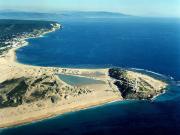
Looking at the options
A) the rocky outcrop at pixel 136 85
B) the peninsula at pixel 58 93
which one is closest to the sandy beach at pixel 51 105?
the peninsula at pixel 58 93

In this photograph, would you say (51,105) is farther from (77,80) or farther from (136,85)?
(136,85)

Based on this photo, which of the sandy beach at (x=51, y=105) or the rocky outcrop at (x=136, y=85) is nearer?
the sandy beach at (x=51, y=105)

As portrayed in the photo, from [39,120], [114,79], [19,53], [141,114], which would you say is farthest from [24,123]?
[19,53]

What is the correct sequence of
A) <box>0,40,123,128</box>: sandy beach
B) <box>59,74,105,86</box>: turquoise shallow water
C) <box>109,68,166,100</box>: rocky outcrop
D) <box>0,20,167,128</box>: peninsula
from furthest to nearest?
<box>59,74,105,86</box>: turquoise shallow water → <box>109,68,166,100</box>: rocky outcrop → <box>0,20,167,128</box>: peninsula → <box>0,40,123,128</box>: sandy beach

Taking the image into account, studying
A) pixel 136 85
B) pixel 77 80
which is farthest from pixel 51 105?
pixel 136 85

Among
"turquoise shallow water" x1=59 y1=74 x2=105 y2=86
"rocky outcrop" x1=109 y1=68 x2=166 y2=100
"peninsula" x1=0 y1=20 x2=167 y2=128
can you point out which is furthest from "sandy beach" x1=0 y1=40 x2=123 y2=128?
"turquoise shallow water" x1=59 y1=74 x2=105 y2=86

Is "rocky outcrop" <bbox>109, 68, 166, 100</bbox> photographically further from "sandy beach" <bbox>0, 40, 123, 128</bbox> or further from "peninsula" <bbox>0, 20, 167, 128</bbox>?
"sandy beach" <bbox>0, 40, 123, 128</bbox>

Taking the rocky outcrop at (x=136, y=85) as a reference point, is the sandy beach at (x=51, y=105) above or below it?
below

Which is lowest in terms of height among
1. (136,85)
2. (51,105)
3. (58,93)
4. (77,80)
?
(77,80)

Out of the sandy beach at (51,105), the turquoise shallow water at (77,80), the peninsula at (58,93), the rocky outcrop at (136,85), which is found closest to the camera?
the sandy beach at (51,105)

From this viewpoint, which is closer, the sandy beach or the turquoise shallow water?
the sandy beach

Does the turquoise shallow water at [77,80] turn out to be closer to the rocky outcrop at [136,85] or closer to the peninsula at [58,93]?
the peninsula at [58,93]

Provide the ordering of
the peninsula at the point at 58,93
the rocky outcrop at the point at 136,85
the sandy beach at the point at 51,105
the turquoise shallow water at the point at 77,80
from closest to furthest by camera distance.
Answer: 1. the sandy beach at the point at 51,105
2. the peninsula at the point at 58,93
3. the rocky outcrop at the point at 136,85
4. the turquoise shallow water at the point at 77,80
